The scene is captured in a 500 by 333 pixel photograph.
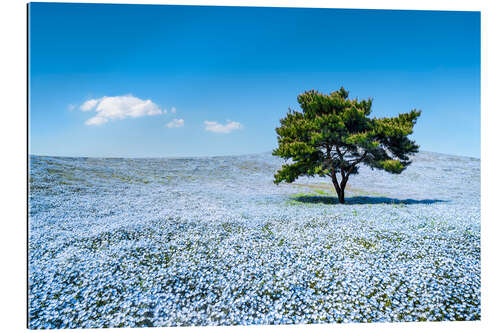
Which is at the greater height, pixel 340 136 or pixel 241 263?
pixel 340 136

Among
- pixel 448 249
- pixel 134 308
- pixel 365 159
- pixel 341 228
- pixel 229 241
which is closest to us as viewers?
pixel 134 308

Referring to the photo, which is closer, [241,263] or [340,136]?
[241,263]

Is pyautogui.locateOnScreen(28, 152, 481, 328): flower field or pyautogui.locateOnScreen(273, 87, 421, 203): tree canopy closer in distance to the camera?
pyautogui.locateOnScreen(28, 152, 481, 328): flower field

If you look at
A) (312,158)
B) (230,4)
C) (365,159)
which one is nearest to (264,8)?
(230,4)

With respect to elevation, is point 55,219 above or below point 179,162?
below

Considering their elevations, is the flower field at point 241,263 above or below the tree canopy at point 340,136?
below

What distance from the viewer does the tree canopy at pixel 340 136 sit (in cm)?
959

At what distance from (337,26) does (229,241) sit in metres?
5.65

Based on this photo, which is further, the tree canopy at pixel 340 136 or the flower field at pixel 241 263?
the tree canopy at pixel 340 136

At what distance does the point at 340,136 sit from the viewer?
32.5 ft

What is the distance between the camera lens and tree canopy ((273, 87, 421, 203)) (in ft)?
31.4

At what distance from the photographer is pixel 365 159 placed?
1055 centimetres
